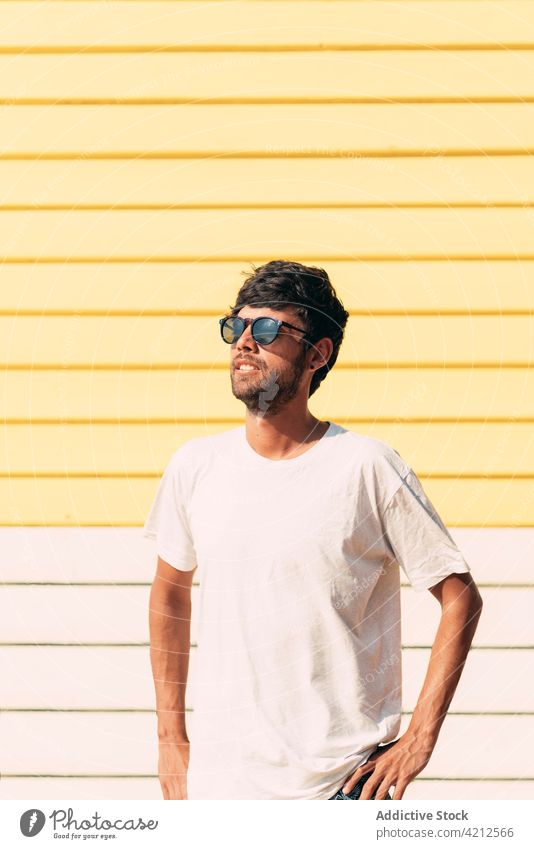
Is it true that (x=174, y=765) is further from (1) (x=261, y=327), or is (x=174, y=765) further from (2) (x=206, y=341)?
(2) (x=206, y=341)

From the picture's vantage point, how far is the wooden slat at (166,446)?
134 inches

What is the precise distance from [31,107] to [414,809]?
2653mm

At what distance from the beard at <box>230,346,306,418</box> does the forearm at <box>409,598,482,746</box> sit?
2.18 feet

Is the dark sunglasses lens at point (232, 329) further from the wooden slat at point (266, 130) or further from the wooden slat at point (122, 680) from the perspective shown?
the wooden slat at point (122, 680)

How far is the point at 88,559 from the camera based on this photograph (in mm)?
3484

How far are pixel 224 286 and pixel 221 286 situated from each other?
0.01 meters

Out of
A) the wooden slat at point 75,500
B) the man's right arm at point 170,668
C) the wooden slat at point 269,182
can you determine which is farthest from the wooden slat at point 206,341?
the man's right arm at point 170,668

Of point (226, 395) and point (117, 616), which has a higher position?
point (226, 395)

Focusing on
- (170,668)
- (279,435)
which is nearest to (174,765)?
(170,668)

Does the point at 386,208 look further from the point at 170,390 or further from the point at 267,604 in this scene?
the point at 267,604

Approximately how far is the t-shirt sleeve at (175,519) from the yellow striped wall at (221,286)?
749 millimetres

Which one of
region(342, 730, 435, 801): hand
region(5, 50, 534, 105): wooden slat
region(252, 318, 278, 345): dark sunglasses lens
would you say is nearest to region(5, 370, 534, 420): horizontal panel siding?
region(252, 318, 278, 345): dark sunglasses lens

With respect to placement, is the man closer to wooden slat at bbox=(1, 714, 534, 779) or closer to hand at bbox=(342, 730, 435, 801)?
hand at bbox=(342, 730, 435, 801)

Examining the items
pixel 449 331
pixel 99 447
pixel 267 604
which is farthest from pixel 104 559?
pixel 449 331
